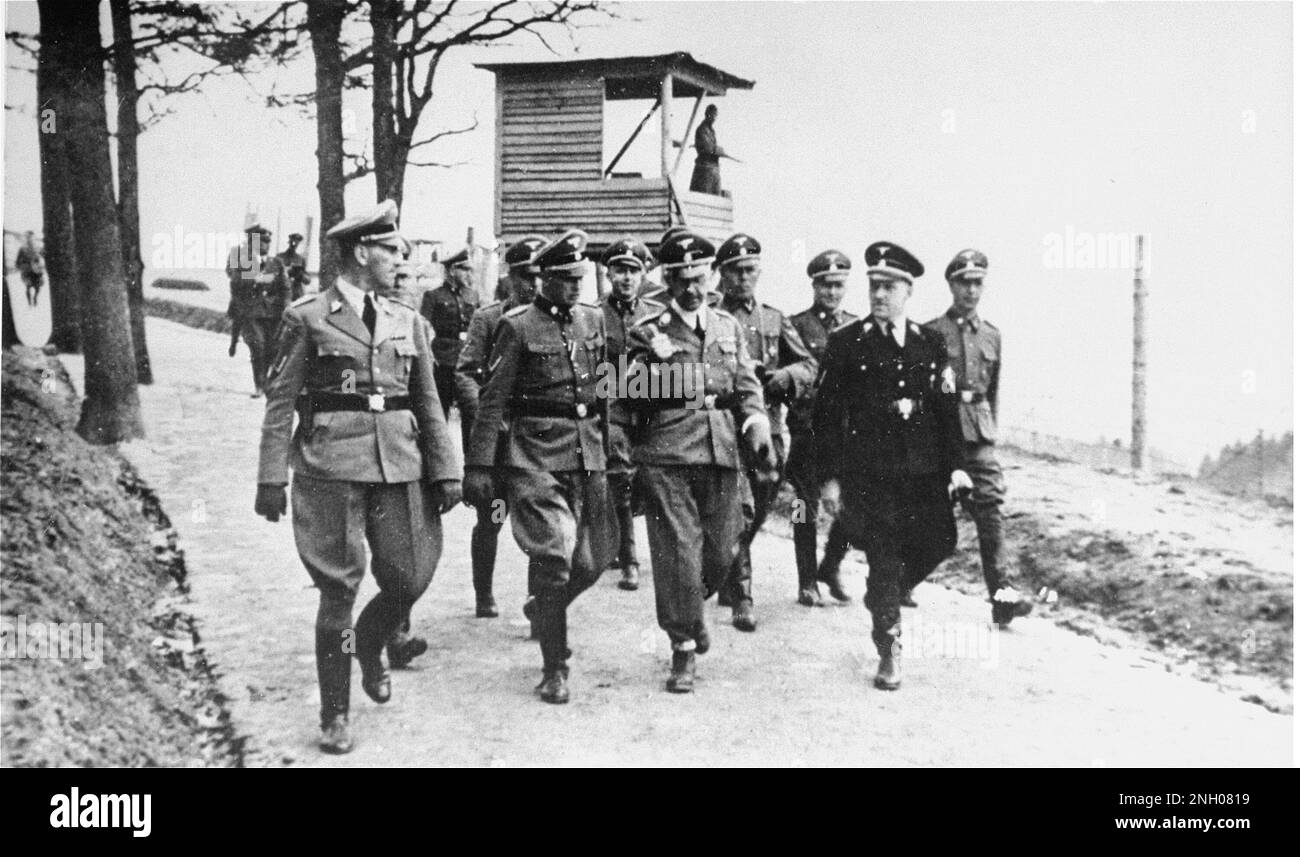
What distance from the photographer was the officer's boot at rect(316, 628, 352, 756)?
4711 mm

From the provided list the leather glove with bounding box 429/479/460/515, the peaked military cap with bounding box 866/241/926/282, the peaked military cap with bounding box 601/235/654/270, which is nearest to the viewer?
the leather glove with bounding box 429/479/460/515

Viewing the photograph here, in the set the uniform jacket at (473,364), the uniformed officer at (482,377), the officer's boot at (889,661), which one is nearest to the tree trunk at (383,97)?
the uniformed officer at (482,377)

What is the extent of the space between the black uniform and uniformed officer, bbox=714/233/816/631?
2.57 ft

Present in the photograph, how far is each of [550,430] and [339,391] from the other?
1028 millimetres

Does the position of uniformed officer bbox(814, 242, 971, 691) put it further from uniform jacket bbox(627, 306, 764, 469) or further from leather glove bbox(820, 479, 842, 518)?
uniform jacket bbox(627, 306, 764, 469)

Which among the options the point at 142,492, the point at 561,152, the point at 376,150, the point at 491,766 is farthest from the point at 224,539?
the point at 561,152

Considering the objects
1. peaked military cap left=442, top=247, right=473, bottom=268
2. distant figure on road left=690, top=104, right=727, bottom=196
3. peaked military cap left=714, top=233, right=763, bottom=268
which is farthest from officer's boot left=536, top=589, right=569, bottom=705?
distant figure on road left=690, top=104, right=727, bottom=196

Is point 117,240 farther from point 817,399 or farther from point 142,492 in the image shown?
point 817,399

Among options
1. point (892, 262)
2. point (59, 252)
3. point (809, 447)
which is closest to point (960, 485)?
point (892, 262)

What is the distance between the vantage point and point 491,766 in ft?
15.2

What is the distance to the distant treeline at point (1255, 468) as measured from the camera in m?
7.56

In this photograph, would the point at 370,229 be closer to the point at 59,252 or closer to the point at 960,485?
the point at 960,485

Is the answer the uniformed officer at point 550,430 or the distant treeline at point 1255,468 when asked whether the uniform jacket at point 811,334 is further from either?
the distant treeline at point 1255,468

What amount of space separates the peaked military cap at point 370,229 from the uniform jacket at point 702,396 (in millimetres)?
1303
